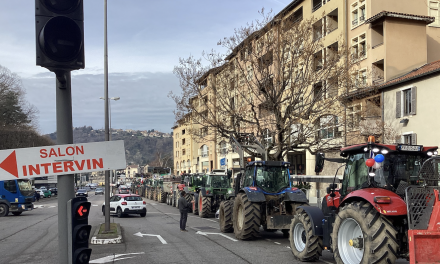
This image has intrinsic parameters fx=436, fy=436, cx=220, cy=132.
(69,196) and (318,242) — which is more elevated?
(69,196)

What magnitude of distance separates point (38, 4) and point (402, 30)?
31.0 metres

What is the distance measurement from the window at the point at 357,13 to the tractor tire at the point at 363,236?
26351mm

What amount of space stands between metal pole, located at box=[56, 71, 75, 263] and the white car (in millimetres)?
23736

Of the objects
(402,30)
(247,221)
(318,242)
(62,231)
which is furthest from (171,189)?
(62,231)

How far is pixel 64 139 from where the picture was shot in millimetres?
3854

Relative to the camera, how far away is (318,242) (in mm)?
10188

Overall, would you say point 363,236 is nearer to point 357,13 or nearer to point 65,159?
point 65,159

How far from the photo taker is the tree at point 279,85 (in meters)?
24.8

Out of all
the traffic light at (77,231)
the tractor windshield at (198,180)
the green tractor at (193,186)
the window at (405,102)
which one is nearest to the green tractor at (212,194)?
the green tractor at (193,186)

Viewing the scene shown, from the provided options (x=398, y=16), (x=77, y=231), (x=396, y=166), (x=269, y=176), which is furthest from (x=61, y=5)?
(x=398, y=16)

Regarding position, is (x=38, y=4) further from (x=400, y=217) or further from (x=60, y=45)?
(x=400, y=217)

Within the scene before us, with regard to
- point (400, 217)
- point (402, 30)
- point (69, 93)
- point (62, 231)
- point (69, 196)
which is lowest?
point (400, 217)

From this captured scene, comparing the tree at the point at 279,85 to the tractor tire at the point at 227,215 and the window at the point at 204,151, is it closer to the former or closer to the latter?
the tractor tire at the point at 227,215

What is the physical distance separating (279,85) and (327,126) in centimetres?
364
